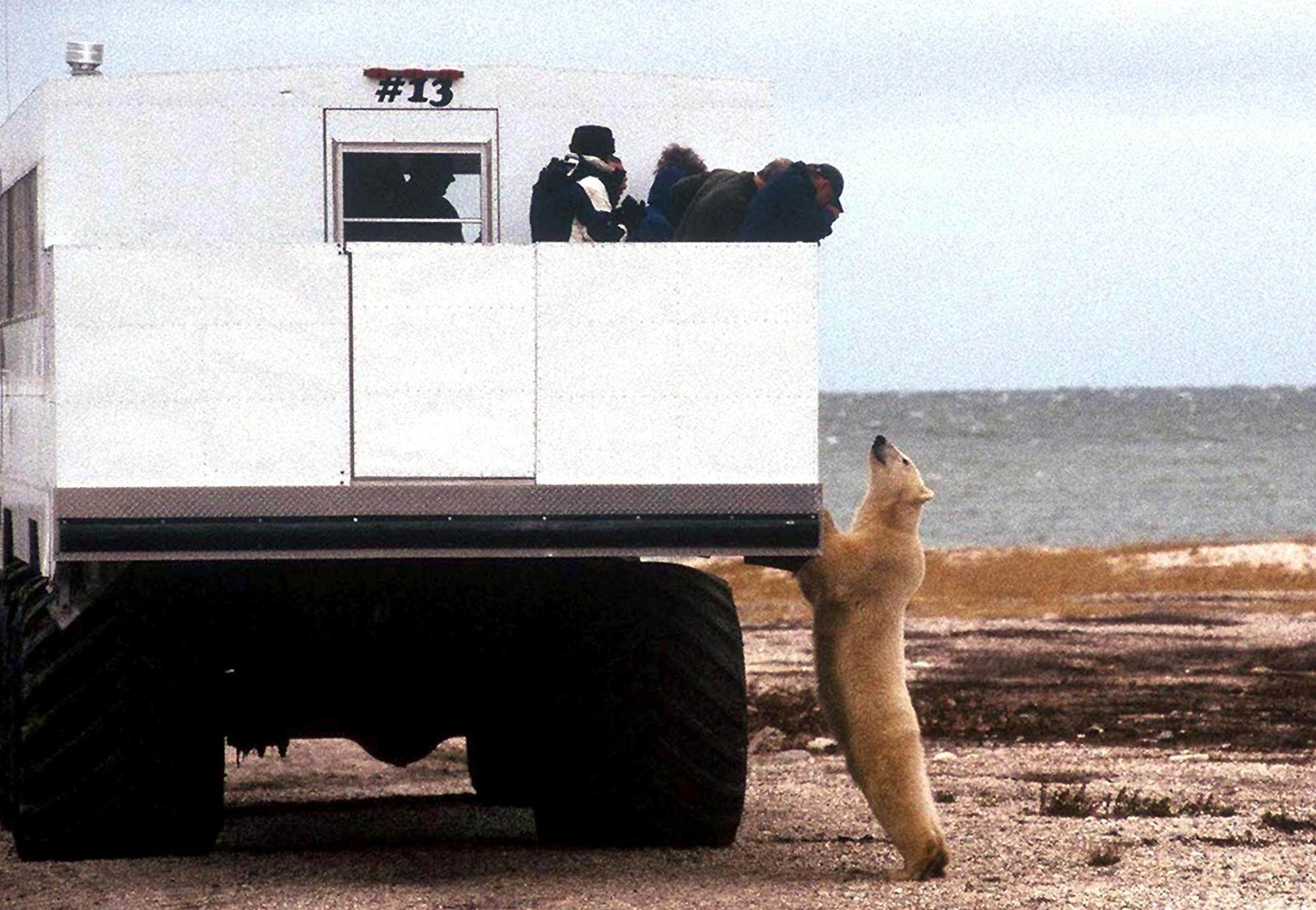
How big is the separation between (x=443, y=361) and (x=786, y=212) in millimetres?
1346

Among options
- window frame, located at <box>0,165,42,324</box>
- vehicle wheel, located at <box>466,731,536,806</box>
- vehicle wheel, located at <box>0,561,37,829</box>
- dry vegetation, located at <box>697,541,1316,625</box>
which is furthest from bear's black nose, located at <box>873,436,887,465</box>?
dry vegetation, located at <box>697,541,1316,625</box>

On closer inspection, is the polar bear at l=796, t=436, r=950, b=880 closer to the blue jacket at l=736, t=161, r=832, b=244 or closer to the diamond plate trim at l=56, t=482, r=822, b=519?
the diamond plate trim at l=56, t=482, r=822, b=519

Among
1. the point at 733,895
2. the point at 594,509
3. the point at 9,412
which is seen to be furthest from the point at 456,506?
the point at 9,412

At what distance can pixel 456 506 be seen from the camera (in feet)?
29.2

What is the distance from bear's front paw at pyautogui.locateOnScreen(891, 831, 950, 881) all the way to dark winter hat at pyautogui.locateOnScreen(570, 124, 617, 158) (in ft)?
9.68

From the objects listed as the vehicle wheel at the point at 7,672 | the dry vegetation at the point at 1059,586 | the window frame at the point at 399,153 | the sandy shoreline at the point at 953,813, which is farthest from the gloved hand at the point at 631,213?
the dry vegetation at the point at 1059,586

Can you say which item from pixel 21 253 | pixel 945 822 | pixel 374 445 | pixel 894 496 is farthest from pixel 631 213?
pixel 945 822

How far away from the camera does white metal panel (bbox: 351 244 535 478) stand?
8.98 meters

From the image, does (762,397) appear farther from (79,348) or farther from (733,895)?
(79,348)

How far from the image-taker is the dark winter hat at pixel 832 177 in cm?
937

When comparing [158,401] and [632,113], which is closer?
[158,401]

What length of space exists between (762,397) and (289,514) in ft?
5.53

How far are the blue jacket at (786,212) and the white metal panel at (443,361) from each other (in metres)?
0.85

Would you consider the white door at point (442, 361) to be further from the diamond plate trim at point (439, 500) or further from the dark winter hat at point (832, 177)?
the dark winter hat at point (832, 177)
